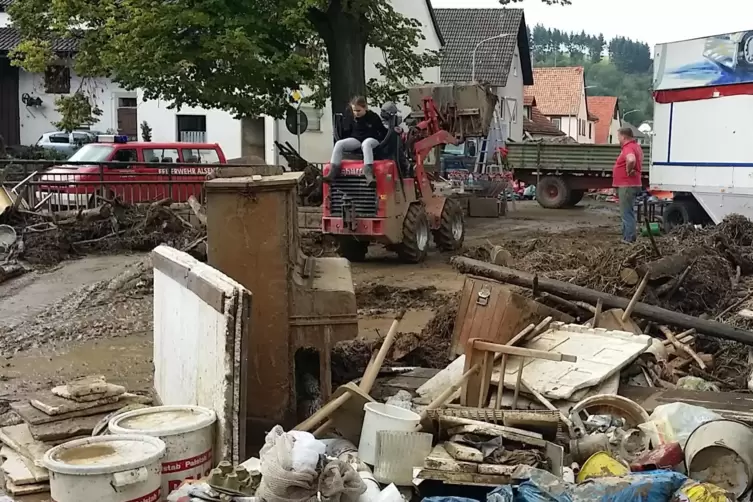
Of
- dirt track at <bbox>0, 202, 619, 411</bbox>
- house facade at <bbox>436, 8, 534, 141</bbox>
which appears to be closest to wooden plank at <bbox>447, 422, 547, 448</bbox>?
dirt track at <bbox>0, 202, 619, 411</bbox>

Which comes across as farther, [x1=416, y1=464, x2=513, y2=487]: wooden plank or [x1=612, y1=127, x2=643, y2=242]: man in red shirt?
[x1=612, y1=127, x2=643, y2=242]: man in red shirt

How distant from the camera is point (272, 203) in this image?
222 inches

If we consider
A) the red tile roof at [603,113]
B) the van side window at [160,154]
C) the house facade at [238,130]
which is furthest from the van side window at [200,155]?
the red tile roof at [603,113]

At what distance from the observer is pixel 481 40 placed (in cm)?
4409

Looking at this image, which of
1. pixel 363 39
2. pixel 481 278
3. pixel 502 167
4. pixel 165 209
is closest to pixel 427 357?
pixel 481 278

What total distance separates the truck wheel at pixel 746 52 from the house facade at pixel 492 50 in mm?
27350

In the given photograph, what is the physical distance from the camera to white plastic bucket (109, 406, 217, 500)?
4.33 meters

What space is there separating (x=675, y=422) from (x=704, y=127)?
11.3 metres

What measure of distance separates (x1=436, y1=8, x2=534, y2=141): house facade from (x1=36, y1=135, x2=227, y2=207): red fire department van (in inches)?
1014

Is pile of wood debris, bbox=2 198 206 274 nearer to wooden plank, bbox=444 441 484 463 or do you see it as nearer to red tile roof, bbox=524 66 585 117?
wooden plank, bbox=444 441 484 463

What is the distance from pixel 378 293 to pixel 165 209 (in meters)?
5.13

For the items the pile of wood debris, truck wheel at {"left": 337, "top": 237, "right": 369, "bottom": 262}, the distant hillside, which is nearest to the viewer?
the pile of wood debris

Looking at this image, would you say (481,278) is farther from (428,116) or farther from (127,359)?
(428,116)

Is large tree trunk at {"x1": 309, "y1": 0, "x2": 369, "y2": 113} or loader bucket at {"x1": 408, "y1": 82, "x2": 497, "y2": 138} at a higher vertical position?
large tree trunk at {"x1": 309, "y1": 0, "x2": 369, "y2": 113}
